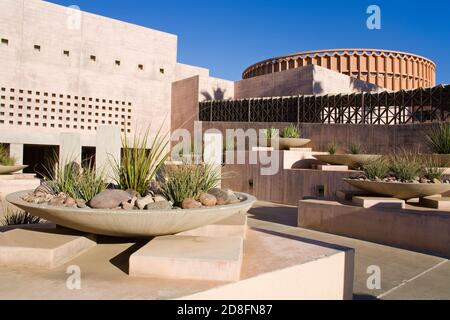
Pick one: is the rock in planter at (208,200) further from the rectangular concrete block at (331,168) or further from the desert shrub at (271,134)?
the desert shrub at (271,134)

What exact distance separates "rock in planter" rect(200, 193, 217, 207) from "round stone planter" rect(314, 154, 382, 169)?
718 centimetres

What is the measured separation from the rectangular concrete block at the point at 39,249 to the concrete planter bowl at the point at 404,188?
14.8 ft

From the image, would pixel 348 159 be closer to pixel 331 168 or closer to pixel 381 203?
pixel 331 168

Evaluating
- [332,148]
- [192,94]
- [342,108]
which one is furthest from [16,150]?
[342,108]

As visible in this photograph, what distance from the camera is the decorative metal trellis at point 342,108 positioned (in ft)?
41.2

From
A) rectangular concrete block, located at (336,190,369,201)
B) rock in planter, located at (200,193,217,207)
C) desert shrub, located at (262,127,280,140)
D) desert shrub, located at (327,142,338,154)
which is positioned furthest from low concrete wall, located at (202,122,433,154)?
rock in planter, located at (200,193,217,207)

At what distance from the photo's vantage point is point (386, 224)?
5.28m

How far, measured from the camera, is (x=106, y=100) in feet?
60.7

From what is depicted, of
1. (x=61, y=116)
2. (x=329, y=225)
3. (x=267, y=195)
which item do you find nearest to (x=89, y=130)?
(x=61, y=116)

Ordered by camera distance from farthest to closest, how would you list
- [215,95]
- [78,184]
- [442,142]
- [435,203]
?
[215,95], [442,142], [435,203], [78,184]

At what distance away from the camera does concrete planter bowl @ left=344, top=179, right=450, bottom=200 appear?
5354 mm

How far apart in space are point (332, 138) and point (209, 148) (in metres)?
5.49

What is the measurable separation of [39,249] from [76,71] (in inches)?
677

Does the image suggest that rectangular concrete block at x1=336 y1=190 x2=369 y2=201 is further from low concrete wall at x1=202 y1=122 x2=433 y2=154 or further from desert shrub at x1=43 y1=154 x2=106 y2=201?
low concrete wall at x1=202 y1=122 x2=433 y2=154
